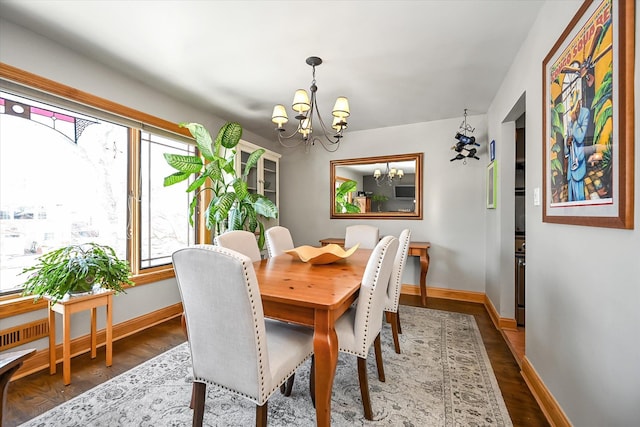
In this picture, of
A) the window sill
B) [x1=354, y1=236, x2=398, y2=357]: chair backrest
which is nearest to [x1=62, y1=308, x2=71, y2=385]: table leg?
the window sill

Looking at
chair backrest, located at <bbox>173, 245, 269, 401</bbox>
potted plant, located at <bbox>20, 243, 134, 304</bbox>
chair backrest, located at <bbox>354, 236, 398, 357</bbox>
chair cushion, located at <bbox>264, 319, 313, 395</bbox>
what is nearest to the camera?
chair backrest, located at <bbox>173, 245, 269, 401</bbox>

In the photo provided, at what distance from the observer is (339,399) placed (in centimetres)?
171

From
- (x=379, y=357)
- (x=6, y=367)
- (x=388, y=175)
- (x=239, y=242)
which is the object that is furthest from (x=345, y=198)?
(x=6, y=367)

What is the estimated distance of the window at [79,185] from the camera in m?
2.03

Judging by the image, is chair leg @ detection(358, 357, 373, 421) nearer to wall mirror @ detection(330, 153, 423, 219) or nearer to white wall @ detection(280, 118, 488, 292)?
white wall @ detection(280, 118, 488, 292)

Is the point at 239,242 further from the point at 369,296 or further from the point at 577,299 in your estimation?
the point at 577,299

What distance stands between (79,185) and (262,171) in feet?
7.23

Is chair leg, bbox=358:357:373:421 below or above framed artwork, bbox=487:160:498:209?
below

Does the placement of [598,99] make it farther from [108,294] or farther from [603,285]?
[108,294]

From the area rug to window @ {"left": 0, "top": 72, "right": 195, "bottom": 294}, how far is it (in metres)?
1.13

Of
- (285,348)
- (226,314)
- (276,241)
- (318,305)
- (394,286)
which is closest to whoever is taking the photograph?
(226,314)

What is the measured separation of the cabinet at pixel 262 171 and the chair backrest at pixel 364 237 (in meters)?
1.48

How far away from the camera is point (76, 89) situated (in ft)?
7.39

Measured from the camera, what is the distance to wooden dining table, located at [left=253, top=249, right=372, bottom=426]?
1267mm
